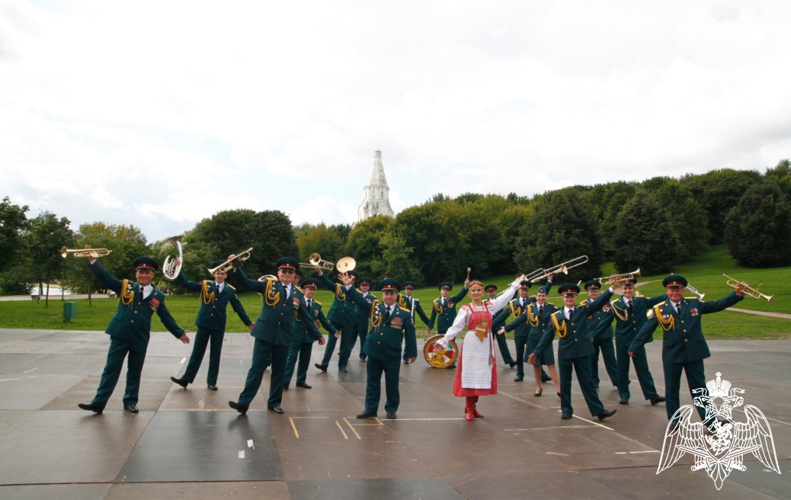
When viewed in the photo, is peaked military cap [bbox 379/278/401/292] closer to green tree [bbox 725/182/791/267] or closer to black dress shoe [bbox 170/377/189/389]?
black dress shoe [bbox 170/377/189/389]

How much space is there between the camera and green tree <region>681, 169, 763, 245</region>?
8906 cm

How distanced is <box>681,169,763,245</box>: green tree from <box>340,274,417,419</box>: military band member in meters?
91.5

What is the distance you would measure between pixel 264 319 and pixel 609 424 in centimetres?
576

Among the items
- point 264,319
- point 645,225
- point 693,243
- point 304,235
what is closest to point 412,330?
point 264,319

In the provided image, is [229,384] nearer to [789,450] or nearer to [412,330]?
[412,330]

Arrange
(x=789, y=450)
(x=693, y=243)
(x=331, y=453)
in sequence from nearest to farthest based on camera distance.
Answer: (x=331, y=453)
(x=789, y=450)
(x=693, y=243)

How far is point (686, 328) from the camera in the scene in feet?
28.7

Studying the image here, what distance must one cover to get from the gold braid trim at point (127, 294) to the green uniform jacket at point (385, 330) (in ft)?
11.3

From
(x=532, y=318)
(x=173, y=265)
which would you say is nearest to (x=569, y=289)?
(x=532, y=318)

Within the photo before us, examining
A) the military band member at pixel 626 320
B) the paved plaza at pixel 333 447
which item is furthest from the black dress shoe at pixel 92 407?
the military band member at pixel 626 320

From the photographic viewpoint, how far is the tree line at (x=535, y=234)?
6662 cm

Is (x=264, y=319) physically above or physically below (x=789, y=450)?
above

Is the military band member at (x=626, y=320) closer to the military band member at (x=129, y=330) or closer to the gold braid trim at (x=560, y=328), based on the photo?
the gold braid trim at (x=560, y=328)

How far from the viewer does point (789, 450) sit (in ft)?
25.3
